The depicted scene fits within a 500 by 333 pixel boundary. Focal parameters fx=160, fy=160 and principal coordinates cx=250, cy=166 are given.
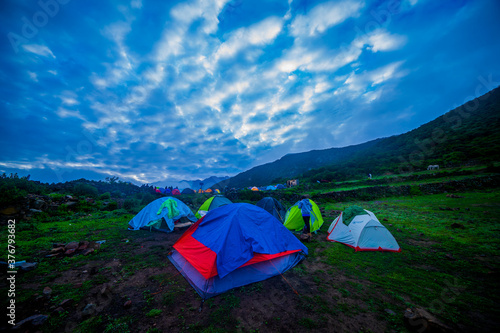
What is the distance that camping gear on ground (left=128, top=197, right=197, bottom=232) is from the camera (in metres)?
10.2

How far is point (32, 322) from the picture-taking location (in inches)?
122

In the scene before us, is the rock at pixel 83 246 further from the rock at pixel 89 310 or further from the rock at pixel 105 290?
the rock at pixel 89 310

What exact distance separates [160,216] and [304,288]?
9.25 metres

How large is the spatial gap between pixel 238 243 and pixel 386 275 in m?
4.92

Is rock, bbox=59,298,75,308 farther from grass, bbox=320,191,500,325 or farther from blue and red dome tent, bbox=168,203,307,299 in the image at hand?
grass, bbox=320,191,500,325

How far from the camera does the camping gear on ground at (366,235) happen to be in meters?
6.81

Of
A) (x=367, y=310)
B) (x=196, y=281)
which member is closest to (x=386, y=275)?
(x=367, y=310)

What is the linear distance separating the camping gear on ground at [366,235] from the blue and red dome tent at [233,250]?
275cm

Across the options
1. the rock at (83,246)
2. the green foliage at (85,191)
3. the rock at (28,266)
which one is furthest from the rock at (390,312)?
the green foliage at (85,191)

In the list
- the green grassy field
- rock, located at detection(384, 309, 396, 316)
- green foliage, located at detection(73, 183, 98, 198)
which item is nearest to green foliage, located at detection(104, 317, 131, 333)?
the green grassy field

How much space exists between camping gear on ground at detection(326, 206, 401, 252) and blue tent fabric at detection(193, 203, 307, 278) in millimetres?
2722

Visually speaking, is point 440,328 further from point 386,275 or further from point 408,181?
point 408,181

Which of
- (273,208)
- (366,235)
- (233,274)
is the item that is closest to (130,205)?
(273,208)

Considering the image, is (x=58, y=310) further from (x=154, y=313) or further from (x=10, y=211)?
(x=10, y=211)
